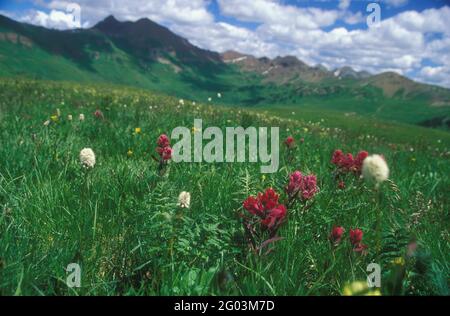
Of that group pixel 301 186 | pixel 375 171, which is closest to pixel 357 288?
pixel 375 171

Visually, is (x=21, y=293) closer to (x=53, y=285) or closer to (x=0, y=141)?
(x=53, y=285)

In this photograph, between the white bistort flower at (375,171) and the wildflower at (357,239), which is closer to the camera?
the white bistort flower at (375,171)

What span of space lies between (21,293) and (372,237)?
8.66 feet

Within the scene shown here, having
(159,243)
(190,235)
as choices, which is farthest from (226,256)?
(159,243)

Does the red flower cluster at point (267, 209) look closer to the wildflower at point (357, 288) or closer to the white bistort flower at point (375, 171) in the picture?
the white bistort flower at point (375, 171)

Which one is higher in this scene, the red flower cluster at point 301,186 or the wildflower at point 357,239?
the red flower cluster at point 301,186

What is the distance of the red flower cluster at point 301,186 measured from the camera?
148 inches

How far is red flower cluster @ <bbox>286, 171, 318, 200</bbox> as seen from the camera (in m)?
3.75

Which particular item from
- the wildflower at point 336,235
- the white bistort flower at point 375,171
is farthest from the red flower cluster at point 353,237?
the white bistort flower at point 375,171

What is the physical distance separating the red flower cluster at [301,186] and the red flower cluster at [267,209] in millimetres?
715

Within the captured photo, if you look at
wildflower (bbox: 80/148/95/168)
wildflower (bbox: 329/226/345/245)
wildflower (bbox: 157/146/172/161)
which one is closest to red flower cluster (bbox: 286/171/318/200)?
wildflower (bbox: 329/226/345/245)

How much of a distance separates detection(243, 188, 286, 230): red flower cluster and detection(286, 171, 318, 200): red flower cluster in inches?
28.2

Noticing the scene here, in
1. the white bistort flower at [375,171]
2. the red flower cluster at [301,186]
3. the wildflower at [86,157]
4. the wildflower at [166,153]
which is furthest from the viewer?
the wildflower at [166,153]
